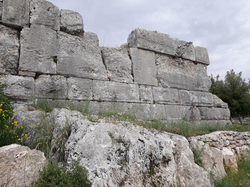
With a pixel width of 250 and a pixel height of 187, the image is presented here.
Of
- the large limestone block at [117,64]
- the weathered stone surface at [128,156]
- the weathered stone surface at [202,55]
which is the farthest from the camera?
the weathered stone surface at [202,55]

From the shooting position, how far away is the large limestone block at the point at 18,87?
166 inches

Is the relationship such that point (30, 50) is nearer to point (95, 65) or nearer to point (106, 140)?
point (95, 65)

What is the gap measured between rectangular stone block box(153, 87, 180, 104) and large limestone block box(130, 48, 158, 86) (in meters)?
0.26

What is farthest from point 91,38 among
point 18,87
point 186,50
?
point 186,50

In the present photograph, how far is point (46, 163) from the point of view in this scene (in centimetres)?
250

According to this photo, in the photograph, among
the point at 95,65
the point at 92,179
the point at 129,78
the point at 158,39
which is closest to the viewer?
the point at 92,179

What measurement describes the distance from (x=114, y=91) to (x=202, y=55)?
4.21 m

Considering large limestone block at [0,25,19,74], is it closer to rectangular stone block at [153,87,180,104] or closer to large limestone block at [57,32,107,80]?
large limestone block at [57,32,107,80]

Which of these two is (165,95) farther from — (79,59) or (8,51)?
(8,51)

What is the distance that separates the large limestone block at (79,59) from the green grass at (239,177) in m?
3.59

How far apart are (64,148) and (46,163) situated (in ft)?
1.28

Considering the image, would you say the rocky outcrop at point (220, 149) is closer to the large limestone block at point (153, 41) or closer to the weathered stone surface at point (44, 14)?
the large limestone block at point (153, 41)

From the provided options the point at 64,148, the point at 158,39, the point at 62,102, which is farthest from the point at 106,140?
the point at 158,39

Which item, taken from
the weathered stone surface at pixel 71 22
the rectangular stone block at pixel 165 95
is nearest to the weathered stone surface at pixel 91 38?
the weathered stone surface at pixel 71 22
